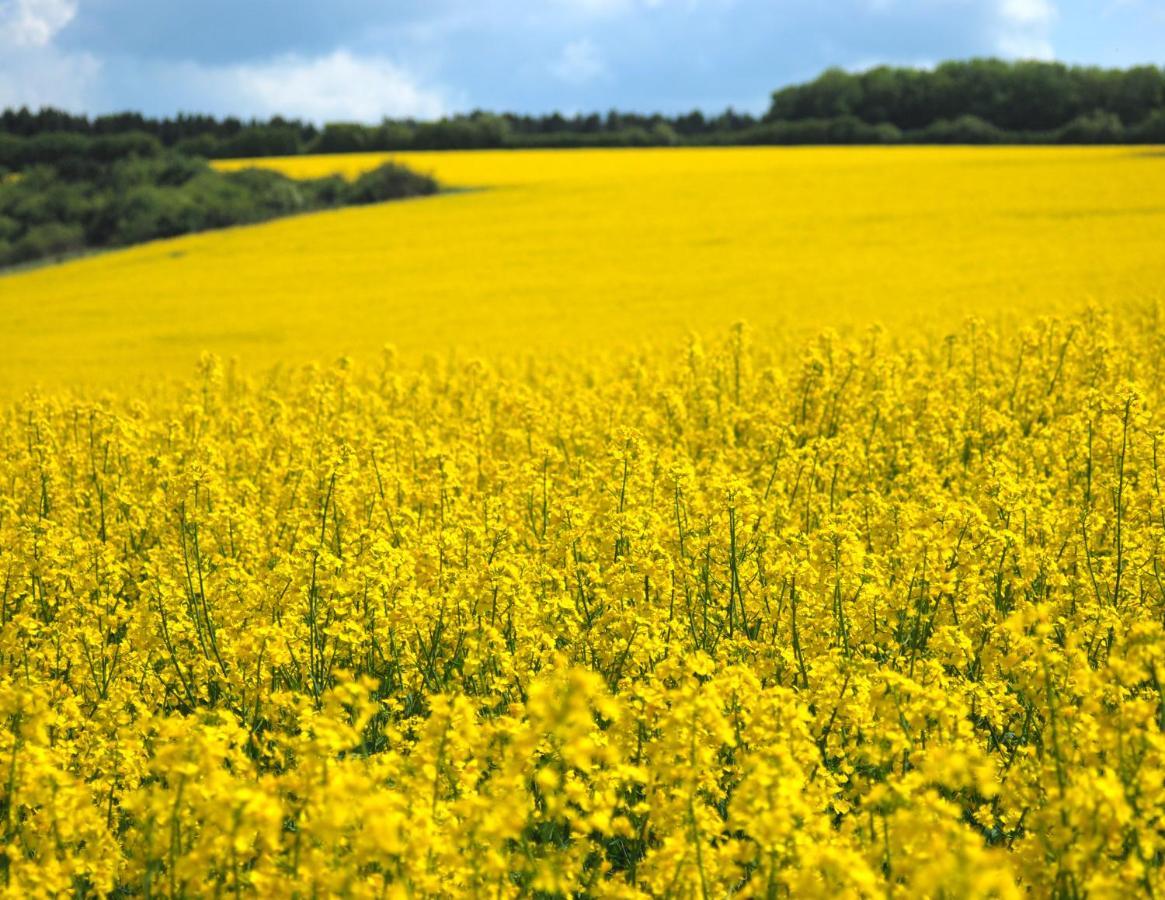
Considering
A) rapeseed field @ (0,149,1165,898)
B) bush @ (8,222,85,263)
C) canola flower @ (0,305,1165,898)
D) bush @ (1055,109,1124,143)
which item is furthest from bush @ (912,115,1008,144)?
canola flower @ (0,305,1165,898)

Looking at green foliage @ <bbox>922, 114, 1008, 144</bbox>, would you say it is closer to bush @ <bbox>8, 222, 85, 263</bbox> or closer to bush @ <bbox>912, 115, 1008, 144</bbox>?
bush @ <bbox>912, 115, 1008, 144</bbox>

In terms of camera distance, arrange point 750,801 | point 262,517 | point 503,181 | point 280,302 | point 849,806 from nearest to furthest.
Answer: point 750,801 < point 849,806 < point 262,517 < point 280,302 < point 503,181

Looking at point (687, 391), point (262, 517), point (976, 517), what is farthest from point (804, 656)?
point (687, 391)

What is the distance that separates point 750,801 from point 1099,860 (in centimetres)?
100

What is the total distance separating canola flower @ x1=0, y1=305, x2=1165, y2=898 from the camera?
3.11 metres

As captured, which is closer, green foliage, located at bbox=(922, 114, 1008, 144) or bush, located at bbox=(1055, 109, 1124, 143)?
bush, located at bbox=(1055, 109, 1124, 143)

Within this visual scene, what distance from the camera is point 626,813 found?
14.5 ft

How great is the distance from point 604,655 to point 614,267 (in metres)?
24.3

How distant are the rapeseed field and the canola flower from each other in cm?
3

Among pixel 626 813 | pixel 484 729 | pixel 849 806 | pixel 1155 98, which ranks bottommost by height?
pixel 626 813

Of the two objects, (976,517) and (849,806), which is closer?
(849,806)

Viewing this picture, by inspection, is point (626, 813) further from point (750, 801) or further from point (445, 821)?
point (750, 801)

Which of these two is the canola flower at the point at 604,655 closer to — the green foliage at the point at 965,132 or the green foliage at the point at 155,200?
the green foliage at the point at 155,200

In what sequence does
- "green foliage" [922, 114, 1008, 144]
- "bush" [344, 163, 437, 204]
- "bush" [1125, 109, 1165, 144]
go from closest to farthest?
"bush" [344, 163, 437, 204] < "bush" [1125, 109, 1165, 144] < "green foliage" [922, 114, 1008, 144]
